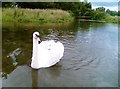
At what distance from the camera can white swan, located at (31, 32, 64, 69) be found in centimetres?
710

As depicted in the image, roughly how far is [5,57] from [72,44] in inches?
140

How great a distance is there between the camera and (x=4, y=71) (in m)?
7.10

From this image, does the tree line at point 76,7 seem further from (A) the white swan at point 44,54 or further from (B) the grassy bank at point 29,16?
(A) the white swan at point 44,54

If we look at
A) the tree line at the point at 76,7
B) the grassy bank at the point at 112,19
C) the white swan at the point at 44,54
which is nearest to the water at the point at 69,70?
the white swan at the point at 44,54

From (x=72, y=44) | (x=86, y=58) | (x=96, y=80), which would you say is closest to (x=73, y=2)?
(x=72, y=44)

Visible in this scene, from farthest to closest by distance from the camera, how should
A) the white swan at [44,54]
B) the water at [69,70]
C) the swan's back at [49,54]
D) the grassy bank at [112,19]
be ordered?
1. the grassy bank at [112,19]
2. the swan's back at [49,54]
3. the white swan at [44,54]
4. the water at [69,70]

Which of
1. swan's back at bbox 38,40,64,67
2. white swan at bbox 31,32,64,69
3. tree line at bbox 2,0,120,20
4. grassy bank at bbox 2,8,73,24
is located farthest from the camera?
tree line at bbox 2,0,120,20

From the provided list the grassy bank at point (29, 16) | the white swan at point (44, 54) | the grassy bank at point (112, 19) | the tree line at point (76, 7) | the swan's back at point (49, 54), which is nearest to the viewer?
the white swan at point (44, 54)

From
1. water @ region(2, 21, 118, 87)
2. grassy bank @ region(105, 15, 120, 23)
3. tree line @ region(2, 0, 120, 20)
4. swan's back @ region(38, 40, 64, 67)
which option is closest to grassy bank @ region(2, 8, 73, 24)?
tree line @ region(2, 0, 120, 20)

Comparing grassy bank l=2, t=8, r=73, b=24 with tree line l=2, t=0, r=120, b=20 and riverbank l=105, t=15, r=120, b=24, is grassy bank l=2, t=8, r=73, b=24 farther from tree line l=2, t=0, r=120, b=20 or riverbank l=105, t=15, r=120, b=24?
riverbank l=105, t=15, r=120, b=24

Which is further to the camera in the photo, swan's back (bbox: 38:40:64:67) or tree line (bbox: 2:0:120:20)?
tree line (bbox: 2:0:120:20)

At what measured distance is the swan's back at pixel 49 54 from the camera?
24.3 ft

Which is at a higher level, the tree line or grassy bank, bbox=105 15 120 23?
the tree line

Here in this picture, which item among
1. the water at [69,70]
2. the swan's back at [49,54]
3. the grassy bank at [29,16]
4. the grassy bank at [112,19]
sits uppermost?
the grassy bank at [29,16]
